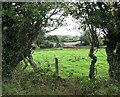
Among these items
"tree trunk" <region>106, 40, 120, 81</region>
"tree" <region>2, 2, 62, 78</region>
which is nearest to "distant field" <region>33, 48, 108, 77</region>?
"tree trunk" <region>106, 40, 120, 81</region>

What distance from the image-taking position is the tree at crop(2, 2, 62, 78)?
238 inches

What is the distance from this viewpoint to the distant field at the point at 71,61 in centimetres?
625

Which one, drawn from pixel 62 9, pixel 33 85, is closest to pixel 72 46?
pixel 62 9

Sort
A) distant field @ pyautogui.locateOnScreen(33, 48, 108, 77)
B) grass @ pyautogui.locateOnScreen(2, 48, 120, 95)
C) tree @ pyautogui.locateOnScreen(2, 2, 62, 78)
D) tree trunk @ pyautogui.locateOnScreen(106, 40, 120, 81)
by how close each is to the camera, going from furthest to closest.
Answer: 1. distant field @ pyautogui.locateOnScreen(33, 48, 108, 77)
2. tree trunk @ pyautogui.locateOnScreen(106, 40, 120, 81)
3. tree @ pyautogui.locateOnScreen(2, 2, 62, 78)
4. grass @ pyautogui.locateOnScreen(2, 48, 120, 95)

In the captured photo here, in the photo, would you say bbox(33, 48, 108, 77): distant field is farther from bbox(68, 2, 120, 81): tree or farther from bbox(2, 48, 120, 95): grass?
bbox(68, 2, 120, 81): tree

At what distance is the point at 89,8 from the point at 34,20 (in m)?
1.26

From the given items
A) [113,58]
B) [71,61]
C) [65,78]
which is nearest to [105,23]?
[113,58]

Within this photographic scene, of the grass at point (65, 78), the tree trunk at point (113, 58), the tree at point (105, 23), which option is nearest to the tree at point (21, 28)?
the grass at point (65, 78)

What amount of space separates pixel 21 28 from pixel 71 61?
138 centimetres

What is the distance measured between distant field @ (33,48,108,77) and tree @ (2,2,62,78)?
273 mm

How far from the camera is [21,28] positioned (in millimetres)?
6285

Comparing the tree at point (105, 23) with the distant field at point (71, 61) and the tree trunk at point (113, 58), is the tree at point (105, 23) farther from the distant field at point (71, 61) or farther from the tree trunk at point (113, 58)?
the distant field at point (71, 61)

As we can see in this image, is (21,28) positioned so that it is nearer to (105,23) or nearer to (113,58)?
(105,23)

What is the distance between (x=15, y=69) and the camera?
20.9 ft
